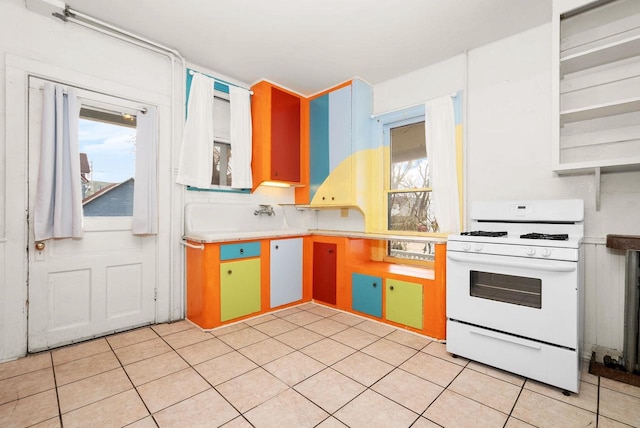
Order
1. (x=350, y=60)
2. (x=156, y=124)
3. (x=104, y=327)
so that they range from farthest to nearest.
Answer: (x=350, y=60), (x=156, y=124), (x=104, y=327)

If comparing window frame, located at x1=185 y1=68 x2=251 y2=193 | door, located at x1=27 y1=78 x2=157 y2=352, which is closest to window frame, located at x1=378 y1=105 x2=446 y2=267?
window frame, located at x1=185 y1=68 x2=251 y2=193

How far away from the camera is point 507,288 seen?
213 centimetres

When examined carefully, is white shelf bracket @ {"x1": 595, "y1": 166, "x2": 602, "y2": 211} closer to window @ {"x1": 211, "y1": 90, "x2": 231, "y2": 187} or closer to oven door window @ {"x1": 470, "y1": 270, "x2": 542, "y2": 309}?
oven door window @ {"x1": 470, "y1": 270, "x2": 542, "y2": 309}

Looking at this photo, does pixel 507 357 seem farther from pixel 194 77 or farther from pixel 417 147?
pixel 194 77

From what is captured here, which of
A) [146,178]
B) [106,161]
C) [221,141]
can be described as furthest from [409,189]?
[106,161]

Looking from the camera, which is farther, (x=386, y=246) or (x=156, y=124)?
(x=386, y=246)

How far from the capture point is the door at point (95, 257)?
2.36 metres

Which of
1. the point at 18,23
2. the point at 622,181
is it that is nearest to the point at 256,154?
the point at 18,23

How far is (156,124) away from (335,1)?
79.5 inches

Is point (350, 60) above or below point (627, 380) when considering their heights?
above

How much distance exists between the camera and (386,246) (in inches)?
143

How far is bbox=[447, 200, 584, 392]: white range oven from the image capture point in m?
1.86

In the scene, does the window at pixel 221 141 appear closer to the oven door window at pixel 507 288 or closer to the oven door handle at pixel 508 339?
the oven door window at pixel 507 288

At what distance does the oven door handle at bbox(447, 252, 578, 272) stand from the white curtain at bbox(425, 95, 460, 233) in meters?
0.67
